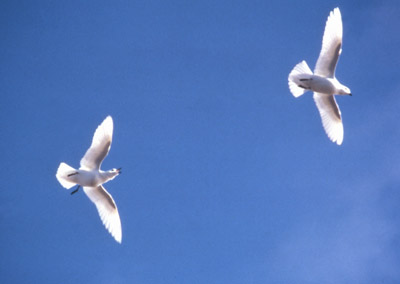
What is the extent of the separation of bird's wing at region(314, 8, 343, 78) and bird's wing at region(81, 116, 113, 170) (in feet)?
21.2

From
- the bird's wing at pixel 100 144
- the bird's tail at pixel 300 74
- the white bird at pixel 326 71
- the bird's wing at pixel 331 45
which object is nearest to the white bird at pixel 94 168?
the bird's wing at pixel 100 144

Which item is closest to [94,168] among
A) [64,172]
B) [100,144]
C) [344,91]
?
[100,144]

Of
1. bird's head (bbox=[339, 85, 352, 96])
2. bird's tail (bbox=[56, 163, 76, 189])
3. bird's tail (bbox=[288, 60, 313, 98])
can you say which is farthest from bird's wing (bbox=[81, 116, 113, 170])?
bird's head (bbox=[339, 85, 352, 96])

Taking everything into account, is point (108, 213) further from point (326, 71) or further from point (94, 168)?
point (326, 71)

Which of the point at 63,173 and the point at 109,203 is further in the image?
the point at 109,203

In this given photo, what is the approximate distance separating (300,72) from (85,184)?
23.6 feet

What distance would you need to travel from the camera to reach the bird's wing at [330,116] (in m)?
21.5

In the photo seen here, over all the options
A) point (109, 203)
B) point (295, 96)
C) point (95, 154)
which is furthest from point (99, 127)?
point (295, 96)

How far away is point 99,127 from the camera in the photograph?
779 inches

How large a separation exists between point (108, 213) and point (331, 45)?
28.2 ft

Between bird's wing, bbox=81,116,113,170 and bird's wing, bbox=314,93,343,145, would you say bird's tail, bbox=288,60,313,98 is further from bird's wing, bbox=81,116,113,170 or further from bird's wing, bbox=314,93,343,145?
bird's wing, bbox=81,116,113,170

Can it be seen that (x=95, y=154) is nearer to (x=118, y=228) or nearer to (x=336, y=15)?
(x=118, y=228)

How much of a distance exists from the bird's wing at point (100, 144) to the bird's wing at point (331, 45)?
647cm

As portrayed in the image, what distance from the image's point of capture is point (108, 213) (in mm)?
21453
